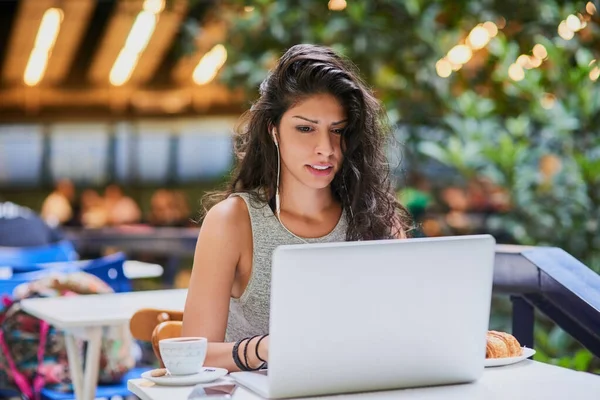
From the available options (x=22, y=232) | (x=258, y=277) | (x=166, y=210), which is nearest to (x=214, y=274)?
(x=258, y=277)

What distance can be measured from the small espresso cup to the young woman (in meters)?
0.31

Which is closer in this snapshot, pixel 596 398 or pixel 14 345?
pixel 596 398

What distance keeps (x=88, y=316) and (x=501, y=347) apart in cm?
148

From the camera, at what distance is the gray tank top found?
231 centimetres

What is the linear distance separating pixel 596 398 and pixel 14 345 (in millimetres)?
2453

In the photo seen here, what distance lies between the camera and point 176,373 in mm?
1799

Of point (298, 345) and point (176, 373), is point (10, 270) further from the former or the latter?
point (298, 345)

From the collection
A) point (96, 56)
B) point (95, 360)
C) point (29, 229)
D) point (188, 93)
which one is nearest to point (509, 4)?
point (95, 360)

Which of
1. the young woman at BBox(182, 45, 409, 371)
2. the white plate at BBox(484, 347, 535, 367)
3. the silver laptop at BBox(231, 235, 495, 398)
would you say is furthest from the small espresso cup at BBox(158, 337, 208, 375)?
the white plate at BBox(484, 347, 535, 367)

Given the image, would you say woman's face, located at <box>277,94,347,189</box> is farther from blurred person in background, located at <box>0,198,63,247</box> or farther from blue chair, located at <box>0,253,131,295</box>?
blurred person in background, located at <box>0,198,63,247</box>

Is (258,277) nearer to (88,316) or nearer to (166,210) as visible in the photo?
(88,316)

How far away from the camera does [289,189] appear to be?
242cm

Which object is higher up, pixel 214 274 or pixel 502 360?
pixel 214 274

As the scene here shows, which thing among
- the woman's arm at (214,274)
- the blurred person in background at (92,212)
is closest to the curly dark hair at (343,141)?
the woman's arm at (214,274)
